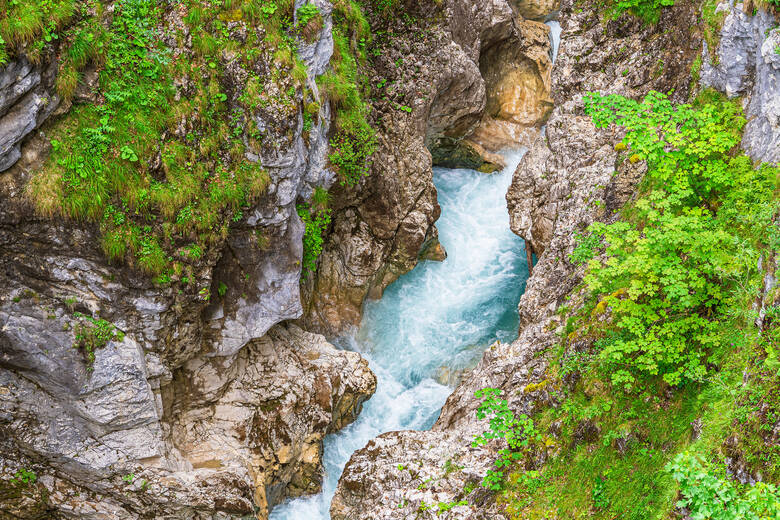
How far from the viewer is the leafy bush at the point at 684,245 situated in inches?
306

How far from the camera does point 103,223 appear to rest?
407 inches

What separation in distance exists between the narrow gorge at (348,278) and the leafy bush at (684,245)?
0.06 metres

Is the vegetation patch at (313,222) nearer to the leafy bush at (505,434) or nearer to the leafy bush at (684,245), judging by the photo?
the leafy bush at (505,434)

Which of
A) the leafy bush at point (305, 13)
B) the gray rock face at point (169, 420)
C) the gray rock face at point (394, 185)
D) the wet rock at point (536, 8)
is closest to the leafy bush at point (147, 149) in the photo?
the leafy bush at point (305, 13)

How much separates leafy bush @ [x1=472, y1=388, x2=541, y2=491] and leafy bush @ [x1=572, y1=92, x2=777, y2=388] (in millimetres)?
1994

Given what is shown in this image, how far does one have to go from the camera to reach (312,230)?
14766mm

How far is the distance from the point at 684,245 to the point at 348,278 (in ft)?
35.9

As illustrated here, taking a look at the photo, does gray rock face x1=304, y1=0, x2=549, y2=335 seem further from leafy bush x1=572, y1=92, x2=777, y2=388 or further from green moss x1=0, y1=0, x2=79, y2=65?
leafy bush x1=572, y1=92, x2=777, y2=388

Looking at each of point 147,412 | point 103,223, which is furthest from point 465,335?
point 103,223

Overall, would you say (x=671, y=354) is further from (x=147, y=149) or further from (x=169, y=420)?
(x=169, y=420)

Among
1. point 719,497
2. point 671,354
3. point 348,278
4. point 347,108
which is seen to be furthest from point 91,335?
point 719,497

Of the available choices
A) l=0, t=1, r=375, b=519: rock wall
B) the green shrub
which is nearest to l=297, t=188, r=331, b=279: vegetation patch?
l=0, t=1, r=375, b=519: rock wall

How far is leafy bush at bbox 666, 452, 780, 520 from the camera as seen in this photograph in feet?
16.2

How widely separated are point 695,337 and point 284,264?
9.25 metres
